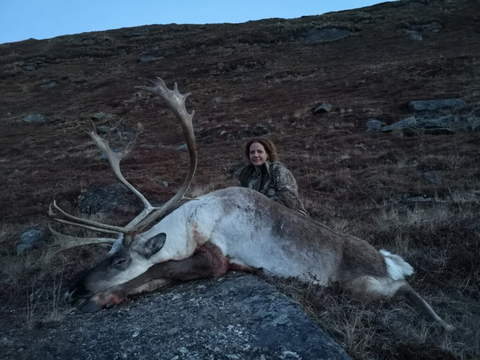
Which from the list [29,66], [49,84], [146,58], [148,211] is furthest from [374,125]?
[29,66]

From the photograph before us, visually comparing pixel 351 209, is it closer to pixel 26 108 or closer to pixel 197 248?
pixel 197 248

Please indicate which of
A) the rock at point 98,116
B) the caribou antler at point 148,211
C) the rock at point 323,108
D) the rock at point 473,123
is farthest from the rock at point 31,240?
the rock at point 98,116

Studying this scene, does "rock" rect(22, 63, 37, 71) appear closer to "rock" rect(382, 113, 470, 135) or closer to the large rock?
→ "rock" rect(382, 113, 470, 135)

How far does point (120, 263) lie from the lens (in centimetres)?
355

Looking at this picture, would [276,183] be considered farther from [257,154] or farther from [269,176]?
[257,154]

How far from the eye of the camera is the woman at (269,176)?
491 cm

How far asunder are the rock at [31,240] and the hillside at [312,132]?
0.50 ft

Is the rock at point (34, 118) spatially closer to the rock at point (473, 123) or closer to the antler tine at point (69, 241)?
the rock at point (473, 123)

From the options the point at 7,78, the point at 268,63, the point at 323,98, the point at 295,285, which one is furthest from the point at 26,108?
the point at 295,285

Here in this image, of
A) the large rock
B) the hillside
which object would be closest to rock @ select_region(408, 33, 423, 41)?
the hillside

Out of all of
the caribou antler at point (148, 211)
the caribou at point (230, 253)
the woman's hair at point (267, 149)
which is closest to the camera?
the caribou at point (230, 253)

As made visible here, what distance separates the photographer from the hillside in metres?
3.95

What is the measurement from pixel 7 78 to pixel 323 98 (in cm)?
3248

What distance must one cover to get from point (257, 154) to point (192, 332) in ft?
9.86
